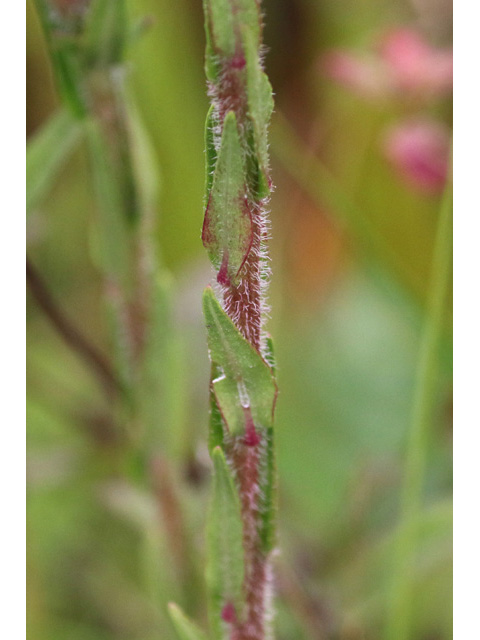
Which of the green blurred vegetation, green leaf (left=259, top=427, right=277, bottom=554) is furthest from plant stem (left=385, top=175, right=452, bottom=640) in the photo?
green leaf (left=259, top=427, right=277, bottom=554)

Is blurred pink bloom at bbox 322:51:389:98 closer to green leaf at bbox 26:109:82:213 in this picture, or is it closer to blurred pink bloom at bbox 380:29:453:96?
blurred pink bloom at bbox 380:29:453:96

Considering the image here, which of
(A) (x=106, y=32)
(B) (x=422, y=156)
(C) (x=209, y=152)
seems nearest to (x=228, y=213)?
(C) (x=209, y=152)

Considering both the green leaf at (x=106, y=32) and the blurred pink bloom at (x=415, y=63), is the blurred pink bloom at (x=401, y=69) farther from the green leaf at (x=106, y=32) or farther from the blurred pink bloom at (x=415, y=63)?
the green leaf at (x=106, y=32)

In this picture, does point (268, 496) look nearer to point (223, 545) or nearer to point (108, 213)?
point (223, 545)

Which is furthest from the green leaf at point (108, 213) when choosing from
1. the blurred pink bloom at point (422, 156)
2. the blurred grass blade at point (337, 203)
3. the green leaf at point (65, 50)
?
the blurred pink bloom at point (422, 156)

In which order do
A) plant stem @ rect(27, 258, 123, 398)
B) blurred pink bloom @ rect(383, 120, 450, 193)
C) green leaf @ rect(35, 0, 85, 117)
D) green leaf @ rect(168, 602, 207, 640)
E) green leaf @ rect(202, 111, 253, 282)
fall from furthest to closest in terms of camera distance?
blurred pink bloom @ rect(383, 120, 450, 193)
plant stem @ rect(27, 258, 123, 398)
green leaf @ rect(35, 0, 85, 117)
green leaf @ rect(168, 602, 207, 640)
green leaf @ rect(202, 111, 253, 282)
